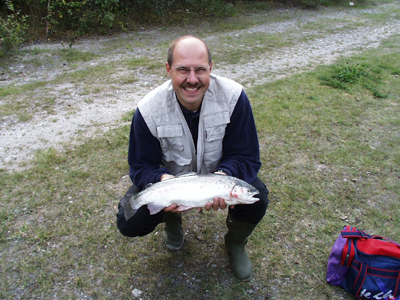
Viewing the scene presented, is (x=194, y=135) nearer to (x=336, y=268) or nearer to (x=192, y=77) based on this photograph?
(x=192, y=77)

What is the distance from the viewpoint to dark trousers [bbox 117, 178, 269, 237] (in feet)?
7.77

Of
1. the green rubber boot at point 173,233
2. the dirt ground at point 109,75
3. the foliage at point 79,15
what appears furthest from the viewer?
the foliage at point 79,15

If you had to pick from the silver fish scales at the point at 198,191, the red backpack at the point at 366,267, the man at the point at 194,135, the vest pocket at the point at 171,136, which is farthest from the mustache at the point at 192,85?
the red backpack at the point at 366,267

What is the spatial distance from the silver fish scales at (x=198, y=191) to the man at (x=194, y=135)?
0.42ft

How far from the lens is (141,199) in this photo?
2.27 metres

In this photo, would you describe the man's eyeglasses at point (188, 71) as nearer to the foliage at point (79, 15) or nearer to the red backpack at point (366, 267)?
the red backpack at point (366, 267)

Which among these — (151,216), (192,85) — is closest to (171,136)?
(192,85)

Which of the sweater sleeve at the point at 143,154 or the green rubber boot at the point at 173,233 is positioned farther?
the green rubber boot at the point at 173,233

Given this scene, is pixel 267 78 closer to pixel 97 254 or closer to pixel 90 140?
pixel 90 140

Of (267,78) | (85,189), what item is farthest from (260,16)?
(85,189)

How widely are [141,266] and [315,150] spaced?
300 centimetres

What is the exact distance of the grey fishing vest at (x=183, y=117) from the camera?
249 cm

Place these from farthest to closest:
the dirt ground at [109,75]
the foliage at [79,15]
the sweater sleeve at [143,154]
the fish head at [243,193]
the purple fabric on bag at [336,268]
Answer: the foliage at [79,15] < the dirt ground at [109,75] < the purple fabric on bag at [336,268] < the sweater sleeve at [143,154] < the fish head at [243,193]

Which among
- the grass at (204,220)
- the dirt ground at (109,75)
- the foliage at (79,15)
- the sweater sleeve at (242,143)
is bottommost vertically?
the grass at (204,220)
